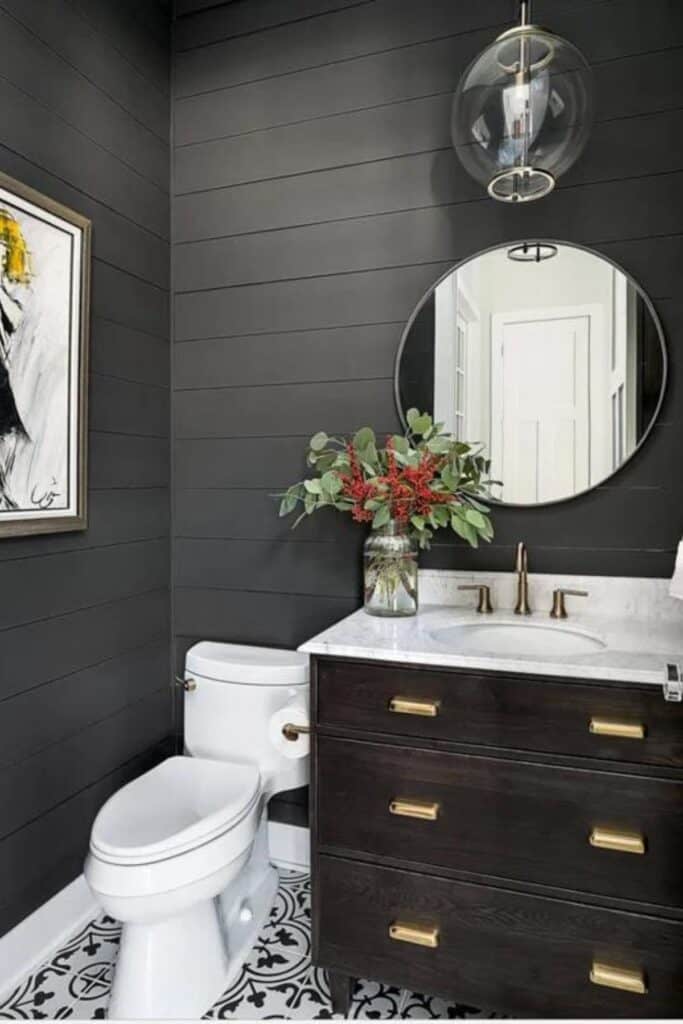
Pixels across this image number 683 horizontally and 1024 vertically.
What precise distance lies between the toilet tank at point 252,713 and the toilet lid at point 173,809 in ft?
0.23

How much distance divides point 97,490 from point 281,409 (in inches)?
24.3

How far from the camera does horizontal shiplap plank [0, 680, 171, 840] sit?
1.66 metres

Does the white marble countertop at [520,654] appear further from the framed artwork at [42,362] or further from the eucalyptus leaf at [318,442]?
the framed artwork at [42,362]

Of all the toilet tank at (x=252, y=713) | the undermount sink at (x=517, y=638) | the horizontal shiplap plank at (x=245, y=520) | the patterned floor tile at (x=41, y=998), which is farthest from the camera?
the horizontal shiplap plank at (x=245, y=520)

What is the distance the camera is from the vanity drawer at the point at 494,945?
1.30 m

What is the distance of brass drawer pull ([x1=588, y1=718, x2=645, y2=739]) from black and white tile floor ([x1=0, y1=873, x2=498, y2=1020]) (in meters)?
0.84

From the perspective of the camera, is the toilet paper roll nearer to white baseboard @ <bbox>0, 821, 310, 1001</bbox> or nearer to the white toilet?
the white toilet

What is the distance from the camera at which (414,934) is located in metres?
1.46

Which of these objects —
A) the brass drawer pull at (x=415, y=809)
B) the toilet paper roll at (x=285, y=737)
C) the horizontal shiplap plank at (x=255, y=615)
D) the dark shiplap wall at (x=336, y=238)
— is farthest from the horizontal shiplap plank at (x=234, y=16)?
the brass drawer pull at (x=415, y=809)

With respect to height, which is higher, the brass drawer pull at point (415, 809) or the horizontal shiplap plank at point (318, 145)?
the horizontal shiplap plank at point (318, 145)

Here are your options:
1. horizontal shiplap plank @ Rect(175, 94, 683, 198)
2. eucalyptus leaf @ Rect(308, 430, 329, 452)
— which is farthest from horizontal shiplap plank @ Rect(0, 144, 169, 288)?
eucalyptus leaf @ Rect(308, 430, 329, 452)

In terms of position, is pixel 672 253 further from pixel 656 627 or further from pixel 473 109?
pixel 656 627

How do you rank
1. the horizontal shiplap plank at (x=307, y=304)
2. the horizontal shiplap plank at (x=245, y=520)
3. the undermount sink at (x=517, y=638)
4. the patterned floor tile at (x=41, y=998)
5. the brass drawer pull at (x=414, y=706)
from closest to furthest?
the brass drawer pull at (x=414, y=706), the patterned floor tile at (x=41, y=998), the undermount sink at (x=517, y=638), the horizontal shiplap plank at (x=307, y=304), the horizontal shiplap plank at (x=245, y=520)
